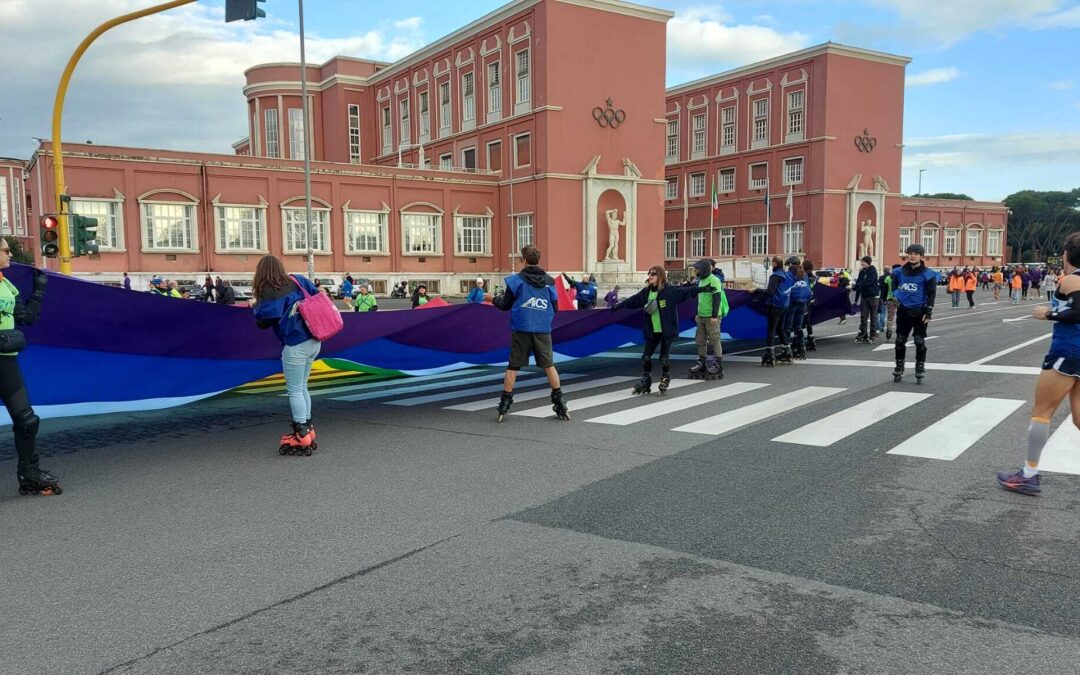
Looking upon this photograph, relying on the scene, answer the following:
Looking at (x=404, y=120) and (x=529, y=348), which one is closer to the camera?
(x=529, y=348)

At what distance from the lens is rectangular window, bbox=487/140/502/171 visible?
5441cm

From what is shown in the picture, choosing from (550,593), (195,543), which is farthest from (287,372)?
(550,593)

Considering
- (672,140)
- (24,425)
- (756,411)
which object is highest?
(672,140)

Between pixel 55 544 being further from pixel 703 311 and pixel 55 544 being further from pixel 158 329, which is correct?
pixel 703 311

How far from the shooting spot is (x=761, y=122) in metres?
66.5

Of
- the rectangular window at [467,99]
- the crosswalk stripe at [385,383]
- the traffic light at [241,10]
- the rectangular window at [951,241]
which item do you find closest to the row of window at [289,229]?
the rectangular window at [467,99]

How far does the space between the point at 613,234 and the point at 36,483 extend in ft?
154

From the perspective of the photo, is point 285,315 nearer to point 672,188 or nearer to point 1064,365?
point 1064,365

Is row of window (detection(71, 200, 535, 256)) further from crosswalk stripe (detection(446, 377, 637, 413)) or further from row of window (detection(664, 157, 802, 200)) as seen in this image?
crosswalk stripe (detection(446, 377, 637, 413))

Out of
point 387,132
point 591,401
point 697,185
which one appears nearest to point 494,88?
point 387,132

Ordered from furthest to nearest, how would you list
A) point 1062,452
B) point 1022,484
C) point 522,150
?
point 522,150 → point 1062,452 → point 1022,484

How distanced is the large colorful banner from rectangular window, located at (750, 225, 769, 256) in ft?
191

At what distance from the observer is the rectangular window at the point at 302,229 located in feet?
156

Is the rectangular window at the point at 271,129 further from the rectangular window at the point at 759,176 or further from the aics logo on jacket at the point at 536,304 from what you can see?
the aics logo on jacket at the point at 536,304
